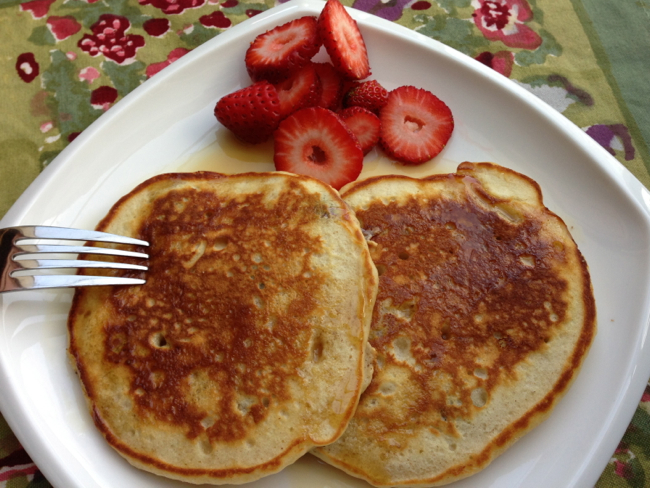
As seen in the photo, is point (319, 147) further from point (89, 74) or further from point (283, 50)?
point (89, 74)

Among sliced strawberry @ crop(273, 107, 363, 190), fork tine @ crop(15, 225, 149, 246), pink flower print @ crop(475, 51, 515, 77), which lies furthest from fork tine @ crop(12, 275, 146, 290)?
pink flower print @ crop(475, 51, 515, 77)

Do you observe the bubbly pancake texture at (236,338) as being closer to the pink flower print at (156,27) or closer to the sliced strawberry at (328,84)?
the sliced strawberry at (328,84)

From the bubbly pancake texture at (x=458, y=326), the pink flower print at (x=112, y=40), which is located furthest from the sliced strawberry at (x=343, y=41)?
the pink flower print at (x=112, y=40)

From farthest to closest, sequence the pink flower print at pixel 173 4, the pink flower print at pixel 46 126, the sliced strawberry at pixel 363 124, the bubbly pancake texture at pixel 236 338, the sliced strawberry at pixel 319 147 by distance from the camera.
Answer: the pink flower print at pixel 173 4, the pink flower print at pixel 46 126, the sliced strawberry at pixel 363 124, the sliced strawberry at pixel 319 147, the bubbly pancake texture at pixel 236 338

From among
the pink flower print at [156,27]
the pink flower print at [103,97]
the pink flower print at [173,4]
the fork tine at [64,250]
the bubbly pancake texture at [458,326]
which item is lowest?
the bubbly pancake texture at [458,326]

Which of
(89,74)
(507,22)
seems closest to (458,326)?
(507,22)

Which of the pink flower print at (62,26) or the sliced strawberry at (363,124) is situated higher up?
the pink flower print at (62,26)
